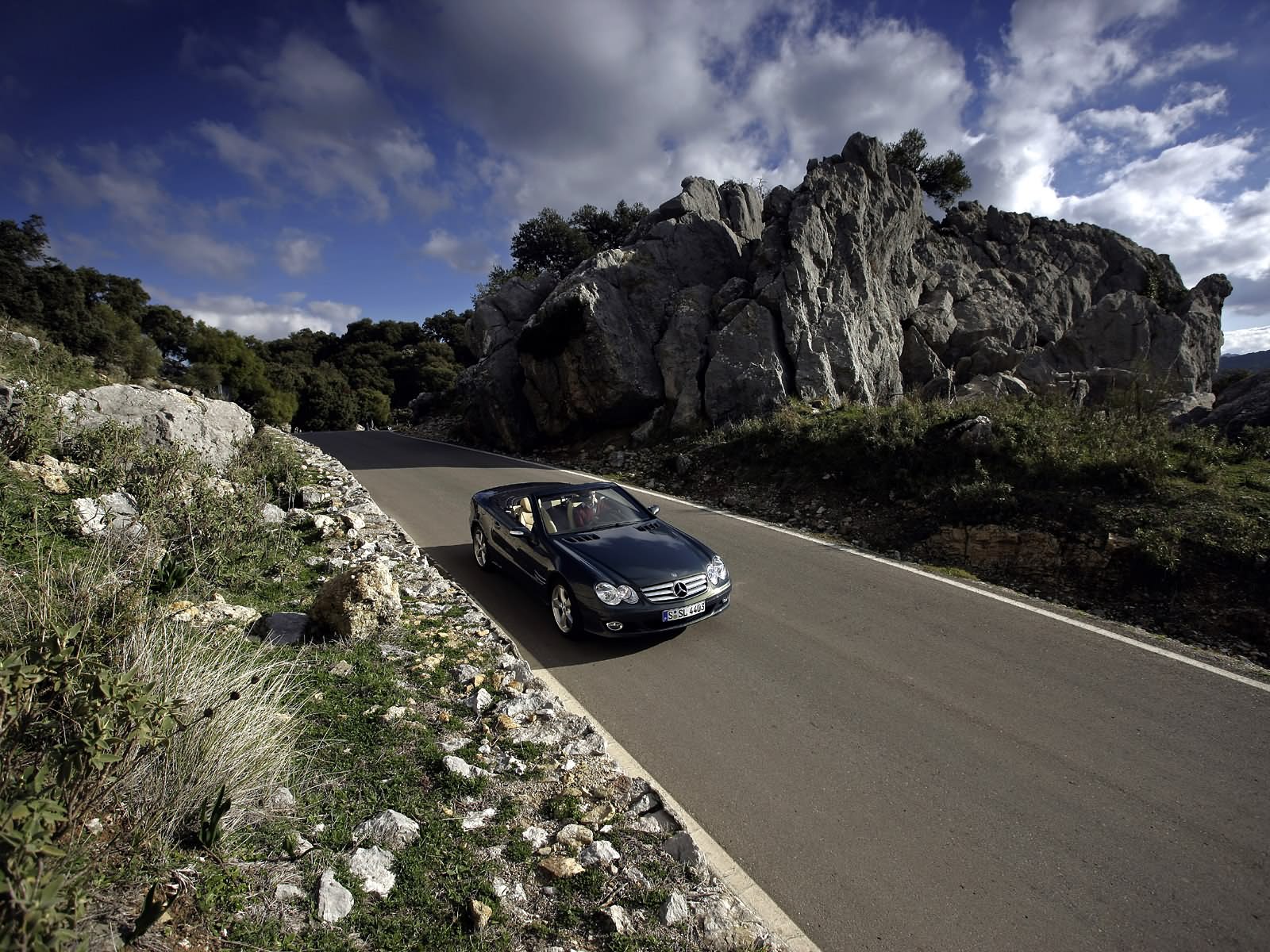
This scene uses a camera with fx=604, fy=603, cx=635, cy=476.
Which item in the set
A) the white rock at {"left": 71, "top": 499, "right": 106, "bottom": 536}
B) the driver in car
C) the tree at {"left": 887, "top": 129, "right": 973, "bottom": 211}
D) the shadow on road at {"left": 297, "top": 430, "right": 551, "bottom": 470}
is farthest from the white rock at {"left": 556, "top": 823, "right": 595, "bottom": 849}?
the tree at {"left": 887, "top": 129, "right": 973, "bottom": 211}

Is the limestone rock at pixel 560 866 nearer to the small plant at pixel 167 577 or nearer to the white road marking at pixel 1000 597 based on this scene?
the small plant at pixel 167 577

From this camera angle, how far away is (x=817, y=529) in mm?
10461

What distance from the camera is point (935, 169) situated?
31766 millimetres

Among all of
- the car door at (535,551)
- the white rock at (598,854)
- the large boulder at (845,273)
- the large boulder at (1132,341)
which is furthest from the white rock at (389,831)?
the large boulder at (1132,341)

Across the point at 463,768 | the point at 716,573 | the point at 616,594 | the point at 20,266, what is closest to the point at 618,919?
the point at 463,768

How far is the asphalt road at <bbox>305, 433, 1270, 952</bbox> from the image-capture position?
2.96 m

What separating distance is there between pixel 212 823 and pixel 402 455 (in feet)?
63.9

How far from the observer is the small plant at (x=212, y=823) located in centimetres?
257

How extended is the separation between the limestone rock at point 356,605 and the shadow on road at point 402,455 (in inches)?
486

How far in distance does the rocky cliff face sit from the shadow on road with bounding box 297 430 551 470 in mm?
2101

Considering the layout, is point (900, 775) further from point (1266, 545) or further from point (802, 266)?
point (802, 266)

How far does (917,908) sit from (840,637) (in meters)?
3.08

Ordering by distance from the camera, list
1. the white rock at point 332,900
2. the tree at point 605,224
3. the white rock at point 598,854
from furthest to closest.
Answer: the tree at point 605,224
the white rock at point 598,854
the white rock at point 332,900

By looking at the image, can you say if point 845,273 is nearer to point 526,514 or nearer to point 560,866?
point 526,514
